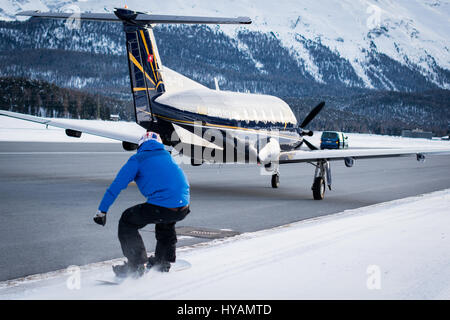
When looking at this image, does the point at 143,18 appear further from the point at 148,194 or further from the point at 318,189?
the point at 148,194

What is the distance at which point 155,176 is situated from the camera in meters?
6.68

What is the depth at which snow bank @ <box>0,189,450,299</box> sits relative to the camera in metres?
6.30

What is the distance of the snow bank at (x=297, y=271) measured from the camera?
6.30 metres

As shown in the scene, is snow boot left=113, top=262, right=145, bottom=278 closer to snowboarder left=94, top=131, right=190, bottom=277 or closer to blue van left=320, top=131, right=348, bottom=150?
snowboarder left=94, top=131, right=190, bottom=277

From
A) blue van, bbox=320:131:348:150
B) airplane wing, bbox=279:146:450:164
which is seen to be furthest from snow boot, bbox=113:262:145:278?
blue van, bbox=320:131:348:150

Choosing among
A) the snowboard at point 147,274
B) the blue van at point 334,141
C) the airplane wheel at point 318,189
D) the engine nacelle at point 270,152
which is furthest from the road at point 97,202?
the blue van at point 334,141

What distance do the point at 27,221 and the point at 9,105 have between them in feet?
255

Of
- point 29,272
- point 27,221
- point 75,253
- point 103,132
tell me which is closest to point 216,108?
point 103,132

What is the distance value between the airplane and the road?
1.14 m

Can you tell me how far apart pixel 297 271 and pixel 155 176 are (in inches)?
80.8

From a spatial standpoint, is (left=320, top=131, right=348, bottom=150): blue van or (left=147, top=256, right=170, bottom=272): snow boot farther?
(left=320, top=131, right=348, bottom=150): blue van
